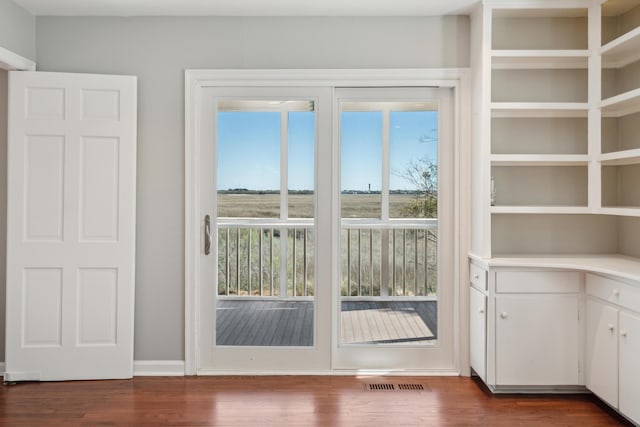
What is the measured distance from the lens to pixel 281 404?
301cm

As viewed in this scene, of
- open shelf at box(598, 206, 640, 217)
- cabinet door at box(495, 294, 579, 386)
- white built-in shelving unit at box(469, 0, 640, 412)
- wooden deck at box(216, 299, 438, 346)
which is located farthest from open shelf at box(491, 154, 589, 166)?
wooden deck at box(216, 299, 438, 346)

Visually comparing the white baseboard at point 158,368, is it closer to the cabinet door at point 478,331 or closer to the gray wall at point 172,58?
the gray wall at point 172,58

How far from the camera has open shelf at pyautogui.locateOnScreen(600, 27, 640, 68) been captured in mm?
2858

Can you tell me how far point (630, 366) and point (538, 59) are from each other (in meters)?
1.99

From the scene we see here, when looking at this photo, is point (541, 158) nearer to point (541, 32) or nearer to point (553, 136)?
point (553, 136)

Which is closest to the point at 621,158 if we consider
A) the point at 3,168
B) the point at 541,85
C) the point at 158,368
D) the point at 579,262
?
the point at 579,262

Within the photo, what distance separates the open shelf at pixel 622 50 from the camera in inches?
113

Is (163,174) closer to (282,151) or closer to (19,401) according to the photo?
(282,151)

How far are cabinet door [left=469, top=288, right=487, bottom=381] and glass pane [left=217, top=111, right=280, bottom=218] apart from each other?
152cm

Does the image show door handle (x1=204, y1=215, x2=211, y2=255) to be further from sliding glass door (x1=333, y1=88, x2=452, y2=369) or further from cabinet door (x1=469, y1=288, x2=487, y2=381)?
cabinet door (x1=469, y1=288, x2=487, y2=381)

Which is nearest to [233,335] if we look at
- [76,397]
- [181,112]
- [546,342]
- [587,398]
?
[76,397]

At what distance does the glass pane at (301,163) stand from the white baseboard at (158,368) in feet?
4.49

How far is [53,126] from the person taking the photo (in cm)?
335

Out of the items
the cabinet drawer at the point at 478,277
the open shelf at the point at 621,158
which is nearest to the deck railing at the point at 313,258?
the cabinet drawer at the point at 478,277
